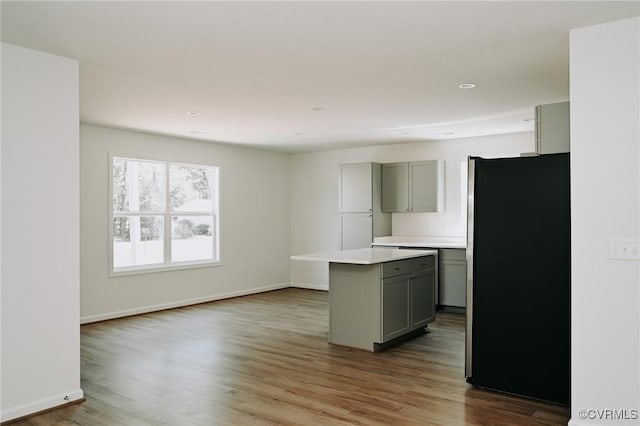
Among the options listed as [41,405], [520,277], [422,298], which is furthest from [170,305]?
[520,277]

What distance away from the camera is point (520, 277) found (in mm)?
3564

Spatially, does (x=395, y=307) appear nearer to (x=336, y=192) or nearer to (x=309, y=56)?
(x=309, y=56)

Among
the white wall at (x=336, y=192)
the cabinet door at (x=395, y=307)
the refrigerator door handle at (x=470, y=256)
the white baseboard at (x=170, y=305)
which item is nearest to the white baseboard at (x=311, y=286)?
the white wall at (x=336, y=192)

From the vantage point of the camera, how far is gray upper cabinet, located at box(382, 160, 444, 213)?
7.42 metres

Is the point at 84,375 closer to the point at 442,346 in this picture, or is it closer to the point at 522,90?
the point at 442,346

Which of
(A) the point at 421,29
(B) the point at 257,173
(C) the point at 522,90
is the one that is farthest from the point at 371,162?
(A) the point at 421,29

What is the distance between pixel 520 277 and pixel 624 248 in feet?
2.64

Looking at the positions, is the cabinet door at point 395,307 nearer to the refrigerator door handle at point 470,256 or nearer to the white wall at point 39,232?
the refrigerator door handle at point 470,256

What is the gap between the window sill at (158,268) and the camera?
6.53 meters

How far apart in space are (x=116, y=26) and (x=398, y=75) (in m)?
2.12

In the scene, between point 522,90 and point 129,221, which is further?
point 129,221

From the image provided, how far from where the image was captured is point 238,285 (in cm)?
824

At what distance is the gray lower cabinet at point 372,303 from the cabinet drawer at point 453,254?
160 centimetres

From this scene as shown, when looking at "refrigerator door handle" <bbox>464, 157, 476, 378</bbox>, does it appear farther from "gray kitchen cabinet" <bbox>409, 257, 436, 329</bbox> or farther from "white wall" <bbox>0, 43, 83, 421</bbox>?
"white wall" <bbox>0, 43, 83, 421</bbox>
